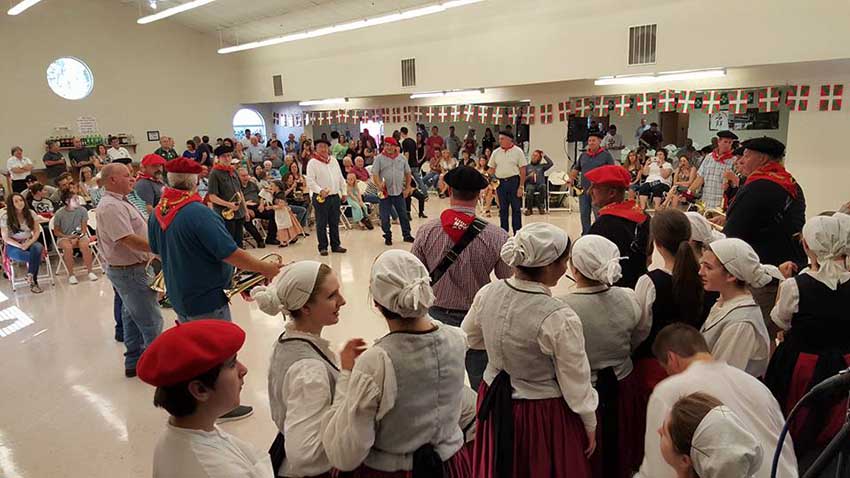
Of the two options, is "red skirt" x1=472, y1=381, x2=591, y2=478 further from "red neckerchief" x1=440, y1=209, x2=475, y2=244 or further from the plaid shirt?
the plaid shirt

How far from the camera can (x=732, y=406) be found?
1612 millimetres

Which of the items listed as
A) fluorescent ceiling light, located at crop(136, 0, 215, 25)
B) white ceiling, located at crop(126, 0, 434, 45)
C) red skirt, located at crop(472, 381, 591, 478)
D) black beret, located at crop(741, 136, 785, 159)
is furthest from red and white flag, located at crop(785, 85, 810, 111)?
fluorescent ceiling light, located at crop(136, 0, 215, 25)

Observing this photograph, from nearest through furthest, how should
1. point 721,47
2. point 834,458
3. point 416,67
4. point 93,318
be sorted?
1. point 834,458
2. point 93,318
3. point 721,47
4. point 416,67

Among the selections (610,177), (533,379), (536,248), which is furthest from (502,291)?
(610,177)

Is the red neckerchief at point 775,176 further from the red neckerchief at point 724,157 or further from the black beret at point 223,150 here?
the black beret at point 223,150

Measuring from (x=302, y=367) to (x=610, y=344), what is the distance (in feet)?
3.95

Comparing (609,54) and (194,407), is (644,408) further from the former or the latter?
(609,54)

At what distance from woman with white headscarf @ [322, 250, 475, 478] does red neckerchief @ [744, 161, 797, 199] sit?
8.53ft

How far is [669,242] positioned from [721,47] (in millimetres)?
7186

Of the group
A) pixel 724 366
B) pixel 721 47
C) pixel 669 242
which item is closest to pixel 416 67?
pixel 721 47

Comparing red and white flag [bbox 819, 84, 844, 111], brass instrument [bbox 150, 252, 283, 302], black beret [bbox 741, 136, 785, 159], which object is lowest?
brass instrument [bbox 150, 252, 283, 302]

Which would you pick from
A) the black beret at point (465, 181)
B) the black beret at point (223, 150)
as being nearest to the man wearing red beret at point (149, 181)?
the black beret at point (223, 150)

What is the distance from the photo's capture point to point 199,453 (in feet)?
4.41

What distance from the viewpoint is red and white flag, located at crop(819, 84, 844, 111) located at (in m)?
7.87
